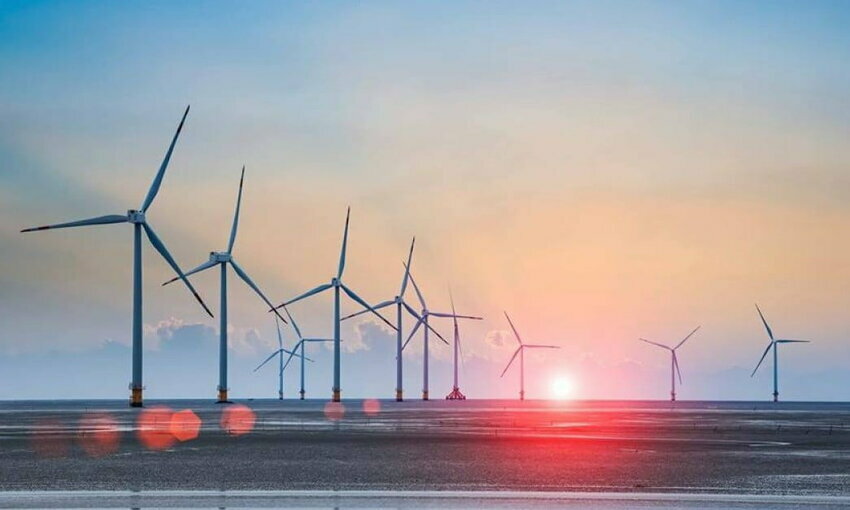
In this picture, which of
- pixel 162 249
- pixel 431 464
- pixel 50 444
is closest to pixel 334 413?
pixel 162 249

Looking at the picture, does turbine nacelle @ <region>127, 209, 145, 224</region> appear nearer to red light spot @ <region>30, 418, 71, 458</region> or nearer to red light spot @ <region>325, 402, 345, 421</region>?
red light spot @ <region>325, 402, 345, 421</region>

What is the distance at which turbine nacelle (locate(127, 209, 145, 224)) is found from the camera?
139750 millimetres

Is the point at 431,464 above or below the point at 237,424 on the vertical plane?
above

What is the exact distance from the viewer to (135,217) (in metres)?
140

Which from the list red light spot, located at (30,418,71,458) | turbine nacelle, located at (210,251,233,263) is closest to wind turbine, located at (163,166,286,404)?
turbine nacelle, located at (210,251,233,263)

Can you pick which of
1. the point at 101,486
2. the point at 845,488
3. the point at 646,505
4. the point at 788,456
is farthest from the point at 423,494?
the point at 788,456

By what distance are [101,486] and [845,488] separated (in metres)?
16.0

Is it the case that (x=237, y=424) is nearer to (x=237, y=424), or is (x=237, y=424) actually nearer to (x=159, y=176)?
(x=237, y=424)

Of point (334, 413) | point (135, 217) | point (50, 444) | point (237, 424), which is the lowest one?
point (334, 413)

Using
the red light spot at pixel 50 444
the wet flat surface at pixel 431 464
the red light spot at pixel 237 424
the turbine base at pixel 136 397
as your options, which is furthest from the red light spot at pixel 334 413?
the wet flat surface at pixel 431 464

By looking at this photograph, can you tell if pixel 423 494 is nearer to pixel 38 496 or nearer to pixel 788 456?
pixel 38 496

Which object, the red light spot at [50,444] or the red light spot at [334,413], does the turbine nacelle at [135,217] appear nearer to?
the red light spot at [334,413]

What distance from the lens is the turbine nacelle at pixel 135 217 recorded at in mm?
139750

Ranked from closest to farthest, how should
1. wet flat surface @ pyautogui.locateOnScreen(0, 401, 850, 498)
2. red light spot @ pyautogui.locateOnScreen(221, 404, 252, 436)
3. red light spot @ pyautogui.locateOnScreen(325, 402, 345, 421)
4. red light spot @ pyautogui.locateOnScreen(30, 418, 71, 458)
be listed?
wet flat surface @ pyautogui.locateOnScreen(0, 401, 850, 498) → red light spot @ pyautogui.locateOnScreen(30, 418, 71, 458) → red light spot @ pyautogui.locateOnScreen(221, 404, 252, 436) → red light spot @ pyautogui.locateOnScreen(325, 402, 345, 421)
